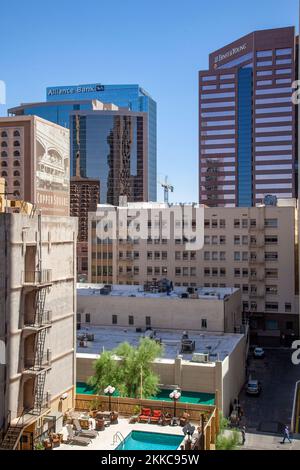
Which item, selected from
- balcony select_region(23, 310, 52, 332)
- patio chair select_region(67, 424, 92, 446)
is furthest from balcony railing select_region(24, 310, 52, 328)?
patio chair select_region(67, 424, 92, 446)

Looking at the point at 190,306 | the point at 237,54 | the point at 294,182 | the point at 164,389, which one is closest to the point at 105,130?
the point at 237,54

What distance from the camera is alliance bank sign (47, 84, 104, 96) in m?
192

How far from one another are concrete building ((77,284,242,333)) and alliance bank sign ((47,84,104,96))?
160958 mm

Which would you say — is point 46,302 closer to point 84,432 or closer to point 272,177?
point 84,432

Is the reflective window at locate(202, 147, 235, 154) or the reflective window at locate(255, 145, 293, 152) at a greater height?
the reflective window at locate(202, 147, 235, 154)

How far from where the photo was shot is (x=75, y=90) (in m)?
192

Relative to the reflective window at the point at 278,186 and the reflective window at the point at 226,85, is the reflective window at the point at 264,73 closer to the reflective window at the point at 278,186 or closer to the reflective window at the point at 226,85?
the reflective window at the point at 226,85

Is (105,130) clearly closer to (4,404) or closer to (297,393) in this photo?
(297,393)

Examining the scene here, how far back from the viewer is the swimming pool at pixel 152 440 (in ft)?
65.2

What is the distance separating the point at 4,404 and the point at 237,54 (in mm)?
103804

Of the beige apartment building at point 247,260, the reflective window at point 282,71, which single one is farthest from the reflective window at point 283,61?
the beige apartment building at point 247,260

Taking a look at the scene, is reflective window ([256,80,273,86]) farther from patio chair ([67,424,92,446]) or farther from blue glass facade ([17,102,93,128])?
patio chair ([67,424,92,446])

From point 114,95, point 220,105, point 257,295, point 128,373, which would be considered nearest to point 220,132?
point 220,105

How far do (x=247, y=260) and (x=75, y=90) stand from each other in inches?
5892
